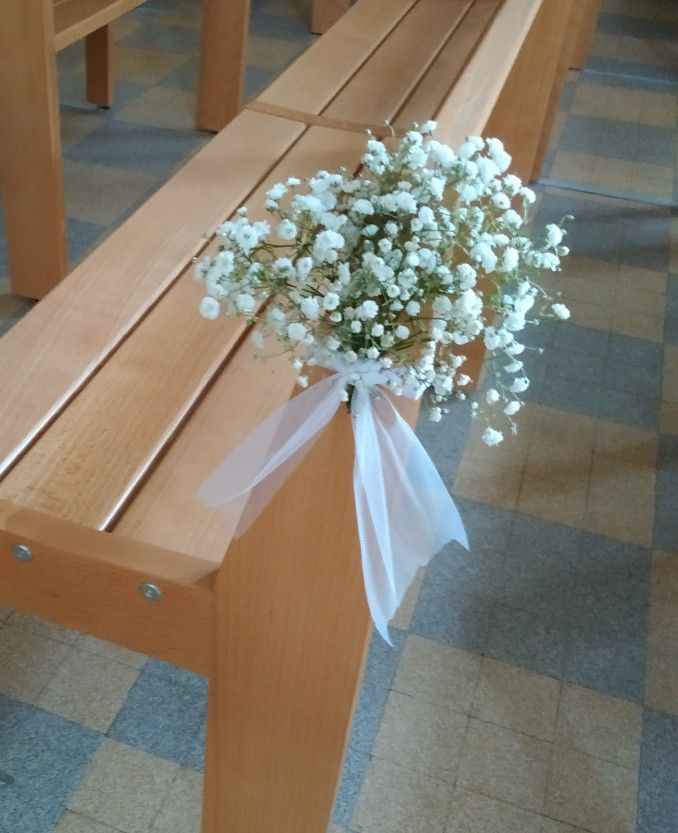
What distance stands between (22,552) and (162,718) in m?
0.75

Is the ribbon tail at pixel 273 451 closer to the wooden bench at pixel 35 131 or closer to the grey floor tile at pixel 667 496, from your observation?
the grey floor tile at pixel 667 496

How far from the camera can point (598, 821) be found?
5.41 ft

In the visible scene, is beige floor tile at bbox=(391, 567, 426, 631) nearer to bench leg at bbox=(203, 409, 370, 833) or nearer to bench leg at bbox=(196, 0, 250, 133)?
bench leg at bbox=(203, 409, 370, 833)

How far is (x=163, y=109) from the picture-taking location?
4.05 meters

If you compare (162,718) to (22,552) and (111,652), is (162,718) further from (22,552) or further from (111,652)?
(22,552)

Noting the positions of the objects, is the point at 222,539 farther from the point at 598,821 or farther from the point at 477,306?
the point at 598,821

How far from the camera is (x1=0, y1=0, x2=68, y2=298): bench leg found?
222 cm

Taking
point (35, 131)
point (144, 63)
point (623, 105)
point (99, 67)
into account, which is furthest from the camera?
point (623, 105)

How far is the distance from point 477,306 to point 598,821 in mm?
1258

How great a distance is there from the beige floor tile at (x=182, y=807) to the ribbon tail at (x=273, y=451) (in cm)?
84

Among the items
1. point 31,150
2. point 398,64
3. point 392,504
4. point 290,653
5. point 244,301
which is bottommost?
point 31,150

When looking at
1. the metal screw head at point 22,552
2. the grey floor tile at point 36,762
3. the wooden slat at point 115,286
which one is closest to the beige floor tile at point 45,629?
the grey floor tile at point 36,762

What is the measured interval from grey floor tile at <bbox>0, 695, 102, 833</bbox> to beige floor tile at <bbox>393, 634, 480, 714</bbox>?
2.00ft

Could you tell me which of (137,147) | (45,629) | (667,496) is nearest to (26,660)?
(45,629)
